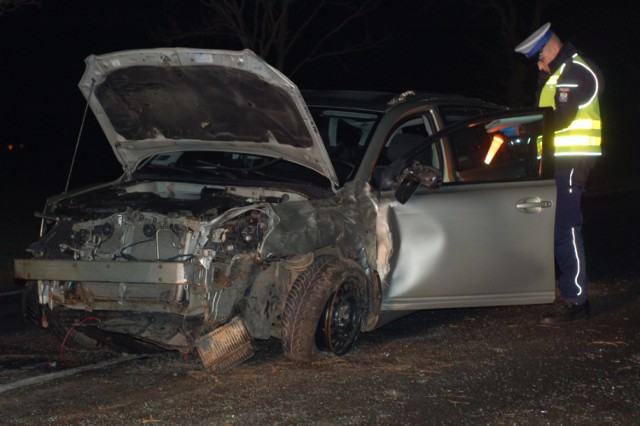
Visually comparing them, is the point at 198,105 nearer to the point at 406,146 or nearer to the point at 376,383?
the point at 406,146

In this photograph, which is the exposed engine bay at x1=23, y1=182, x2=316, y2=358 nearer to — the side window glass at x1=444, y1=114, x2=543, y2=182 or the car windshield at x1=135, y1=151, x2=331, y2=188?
the car windshield at x1=135, y1=151, x2=331, y2=188

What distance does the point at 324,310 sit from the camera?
248 inches

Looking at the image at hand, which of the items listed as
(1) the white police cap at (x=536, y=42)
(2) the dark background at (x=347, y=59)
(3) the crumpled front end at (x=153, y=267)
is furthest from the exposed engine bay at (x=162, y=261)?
(2) the dark background at (x=347, y=59)

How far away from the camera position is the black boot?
7605mm

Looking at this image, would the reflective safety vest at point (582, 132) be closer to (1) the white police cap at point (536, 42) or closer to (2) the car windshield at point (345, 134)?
(1) the white police cap at point (536, 42)

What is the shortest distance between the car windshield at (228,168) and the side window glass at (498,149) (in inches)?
48.1

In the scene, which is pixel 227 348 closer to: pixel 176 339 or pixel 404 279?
pixel 176 339

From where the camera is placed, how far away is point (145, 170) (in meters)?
7.42

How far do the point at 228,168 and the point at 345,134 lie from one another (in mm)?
860

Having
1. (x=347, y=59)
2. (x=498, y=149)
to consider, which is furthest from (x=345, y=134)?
(x=347, y=59)

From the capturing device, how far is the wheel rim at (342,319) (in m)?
6.30

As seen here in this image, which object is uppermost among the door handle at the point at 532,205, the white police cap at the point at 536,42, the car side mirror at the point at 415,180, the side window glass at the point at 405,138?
the white police cap at the point at 536,42

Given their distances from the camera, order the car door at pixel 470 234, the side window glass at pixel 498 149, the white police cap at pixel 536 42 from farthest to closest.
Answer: the white police cap at pixel 536 42 < the side window glass at pixel 498 149 < the car door at pixel 470 234

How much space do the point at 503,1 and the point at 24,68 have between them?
85.7 feet
